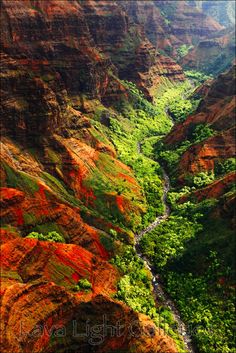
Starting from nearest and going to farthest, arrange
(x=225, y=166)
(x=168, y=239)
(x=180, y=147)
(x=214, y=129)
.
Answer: (x=168, y=239) < (x=225, y=166) < (x=214, y=129) < (x=180, y=147)

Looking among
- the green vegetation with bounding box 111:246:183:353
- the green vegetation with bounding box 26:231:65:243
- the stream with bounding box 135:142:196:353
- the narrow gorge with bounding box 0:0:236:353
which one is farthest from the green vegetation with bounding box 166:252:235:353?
the green vegetation with bounding box 26:231:65:243

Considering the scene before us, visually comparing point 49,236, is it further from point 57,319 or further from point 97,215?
point 57,319

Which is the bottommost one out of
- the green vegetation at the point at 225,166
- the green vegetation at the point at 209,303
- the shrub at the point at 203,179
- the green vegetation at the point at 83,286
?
the green vegetation at the point at 209,303

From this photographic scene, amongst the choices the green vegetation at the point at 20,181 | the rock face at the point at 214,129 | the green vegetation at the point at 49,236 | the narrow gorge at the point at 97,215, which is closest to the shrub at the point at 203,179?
the narrow gorge at the point at 97,215

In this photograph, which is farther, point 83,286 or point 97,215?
point 97,215

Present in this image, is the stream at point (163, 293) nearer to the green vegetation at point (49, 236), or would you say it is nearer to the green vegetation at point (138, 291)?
the green vegetation at point (138, 291)

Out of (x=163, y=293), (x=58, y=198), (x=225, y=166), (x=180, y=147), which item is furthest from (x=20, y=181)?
(x=180, y=147)

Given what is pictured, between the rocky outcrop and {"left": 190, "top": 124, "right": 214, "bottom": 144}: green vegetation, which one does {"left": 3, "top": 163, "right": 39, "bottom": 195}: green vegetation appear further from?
{"left": 190, "top": 124, "right": 214, "bottom": 144}: green vegetation
